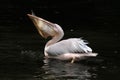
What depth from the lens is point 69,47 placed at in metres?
13.0

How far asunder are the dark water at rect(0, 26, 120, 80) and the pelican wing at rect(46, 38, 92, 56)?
263mm

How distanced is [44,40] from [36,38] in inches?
12.3

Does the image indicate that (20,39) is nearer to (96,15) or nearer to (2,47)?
(2,47)

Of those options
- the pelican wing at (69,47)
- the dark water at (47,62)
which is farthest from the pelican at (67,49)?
the dark water at (47,62)

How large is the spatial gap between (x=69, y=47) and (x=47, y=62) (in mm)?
683

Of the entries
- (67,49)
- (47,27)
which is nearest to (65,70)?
(67,49)

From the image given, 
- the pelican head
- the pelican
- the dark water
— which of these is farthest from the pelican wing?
the pelican head

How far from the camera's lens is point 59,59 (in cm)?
1315

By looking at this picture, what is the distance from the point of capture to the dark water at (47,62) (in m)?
11.4

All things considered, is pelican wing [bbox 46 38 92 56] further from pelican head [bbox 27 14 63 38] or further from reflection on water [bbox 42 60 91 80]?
pelican head [bbox 27 14 63 38]

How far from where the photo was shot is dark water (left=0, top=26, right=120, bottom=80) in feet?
37.6

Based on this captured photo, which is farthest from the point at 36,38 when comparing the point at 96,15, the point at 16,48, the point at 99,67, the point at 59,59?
the point at 96,15

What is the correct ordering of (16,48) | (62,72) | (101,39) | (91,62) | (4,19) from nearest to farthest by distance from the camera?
1. (62,72)
2. (91,62)
3. (16,48)
4. (101,39)
5. (4,19)

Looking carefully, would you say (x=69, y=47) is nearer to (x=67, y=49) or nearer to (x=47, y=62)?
(x=67, y=49)
